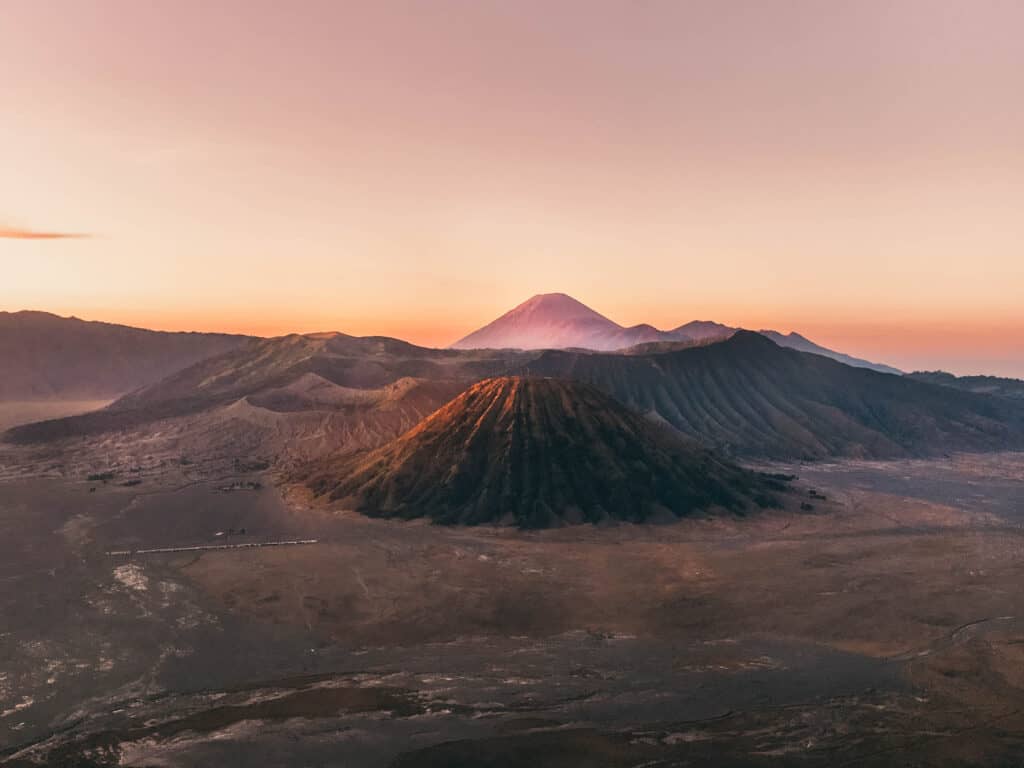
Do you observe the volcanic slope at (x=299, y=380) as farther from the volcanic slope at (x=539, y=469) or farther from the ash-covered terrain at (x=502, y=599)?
the volcanic slope at (x=539, y=469)

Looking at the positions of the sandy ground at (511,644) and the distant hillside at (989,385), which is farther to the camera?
the distant hillside at (989,385)

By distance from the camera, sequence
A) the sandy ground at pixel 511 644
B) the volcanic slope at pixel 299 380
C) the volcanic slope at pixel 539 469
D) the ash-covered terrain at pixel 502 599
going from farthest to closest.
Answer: the volcanic slope at pixel 299 380 → the volcanic slope at pixel 539 469 → the ash-covered terrain at pixel 502 599 → the sandy ground at pixel 511 644

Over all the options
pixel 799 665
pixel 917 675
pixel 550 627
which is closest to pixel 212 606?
pixel 550 627

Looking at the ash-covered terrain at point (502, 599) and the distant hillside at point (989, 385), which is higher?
the distant hillside at point (989, 385)

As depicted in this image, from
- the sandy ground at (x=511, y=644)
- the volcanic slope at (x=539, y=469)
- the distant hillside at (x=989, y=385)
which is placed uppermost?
the distant hillside at (x=989, y=385)

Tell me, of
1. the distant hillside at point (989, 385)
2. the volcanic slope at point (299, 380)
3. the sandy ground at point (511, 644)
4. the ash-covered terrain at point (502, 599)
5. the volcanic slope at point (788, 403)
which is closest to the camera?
the sandy ground at point (511, 644)

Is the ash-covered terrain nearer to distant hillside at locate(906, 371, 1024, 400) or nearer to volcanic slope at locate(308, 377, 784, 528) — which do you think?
volcanic slope at locate(308, 377, 784, 528)

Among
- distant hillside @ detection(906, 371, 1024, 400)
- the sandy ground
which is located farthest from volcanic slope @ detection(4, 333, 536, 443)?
distant hillside @ detection(906, 371, 1024, 400)

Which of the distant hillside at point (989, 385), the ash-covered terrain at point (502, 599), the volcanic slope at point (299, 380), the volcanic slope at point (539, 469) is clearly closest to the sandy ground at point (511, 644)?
the ash-covered terrain at point (502, 599)

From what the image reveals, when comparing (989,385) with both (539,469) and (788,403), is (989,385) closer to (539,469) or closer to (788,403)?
(788,403)
